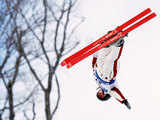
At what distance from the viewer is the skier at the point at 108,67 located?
968 mm

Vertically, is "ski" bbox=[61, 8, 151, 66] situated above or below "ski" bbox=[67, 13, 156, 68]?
above

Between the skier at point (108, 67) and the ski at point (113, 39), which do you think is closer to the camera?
the ski at point (113, 39)

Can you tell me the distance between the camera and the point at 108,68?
1062 mm

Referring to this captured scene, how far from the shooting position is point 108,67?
1.06 metres

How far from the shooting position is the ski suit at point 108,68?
3.23 feet

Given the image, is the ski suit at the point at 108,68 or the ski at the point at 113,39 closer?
the ski at the point at 113,39

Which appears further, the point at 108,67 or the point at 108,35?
the point at 108,67

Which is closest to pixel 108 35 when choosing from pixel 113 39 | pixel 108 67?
pixel 113 39

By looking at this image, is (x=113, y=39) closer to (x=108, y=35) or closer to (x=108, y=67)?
(x=108, y=35)

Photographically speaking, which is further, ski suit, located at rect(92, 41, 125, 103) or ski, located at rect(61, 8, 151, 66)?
ski suit, located at rect(92, 41, 125, 103)

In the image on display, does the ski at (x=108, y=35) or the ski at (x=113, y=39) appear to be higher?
the ski at (x=108, y=35)

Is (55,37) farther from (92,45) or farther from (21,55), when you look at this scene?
(92,45)

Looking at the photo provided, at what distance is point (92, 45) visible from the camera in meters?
0.90

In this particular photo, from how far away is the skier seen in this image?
97cm
